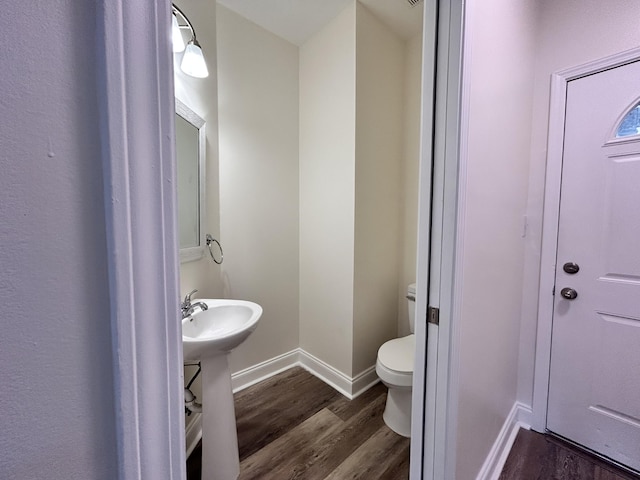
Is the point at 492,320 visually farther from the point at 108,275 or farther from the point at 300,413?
the point at 108,275

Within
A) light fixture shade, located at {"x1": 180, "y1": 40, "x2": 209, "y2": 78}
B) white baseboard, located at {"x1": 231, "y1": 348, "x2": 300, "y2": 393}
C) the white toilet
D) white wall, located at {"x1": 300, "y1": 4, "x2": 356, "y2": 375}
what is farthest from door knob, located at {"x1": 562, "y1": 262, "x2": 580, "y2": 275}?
light fixture shade, located at {"x1": 180, "y1": 40, "x2": 209, "y2": 78}

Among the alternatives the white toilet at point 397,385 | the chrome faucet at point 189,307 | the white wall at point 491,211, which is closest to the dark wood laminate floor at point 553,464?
the white wall at point 491,211

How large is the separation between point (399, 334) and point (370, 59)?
2.10 metres

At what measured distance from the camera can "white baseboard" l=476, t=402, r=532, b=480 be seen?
1.30m

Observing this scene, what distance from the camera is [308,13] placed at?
186 centimetres

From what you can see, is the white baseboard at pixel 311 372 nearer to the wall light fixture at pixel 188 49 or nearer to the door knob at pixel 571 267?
the door knob at pixel 571 267

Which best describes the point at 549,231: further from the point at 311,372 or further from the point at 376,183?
the point at 311,372

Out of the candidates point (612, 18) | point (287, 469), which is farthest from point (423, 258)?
point (612, 18)

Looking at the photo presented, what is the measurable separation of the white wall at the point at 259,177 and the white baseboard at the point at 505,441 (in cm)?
148

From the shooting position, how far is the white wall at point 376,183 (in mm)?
1868

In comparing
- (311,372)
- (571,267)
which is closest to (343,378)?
(311,372)

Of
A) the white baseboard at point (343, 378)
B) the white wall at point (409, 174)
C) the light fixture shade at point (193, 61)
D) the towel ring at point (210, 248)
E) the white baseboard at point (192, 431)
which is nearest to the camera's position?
the light fixture shade at point (193, 61)

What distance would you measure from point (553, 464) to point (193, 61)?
2767mm

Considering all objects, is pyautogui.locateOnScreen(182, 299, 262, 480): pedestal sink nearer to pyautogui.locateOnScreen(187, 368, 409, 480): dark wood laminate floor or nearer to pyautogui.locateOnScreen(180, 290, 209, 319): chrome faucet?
pyautogui.locateOnScreen(180, 290, 209, 319): chrome faucet
